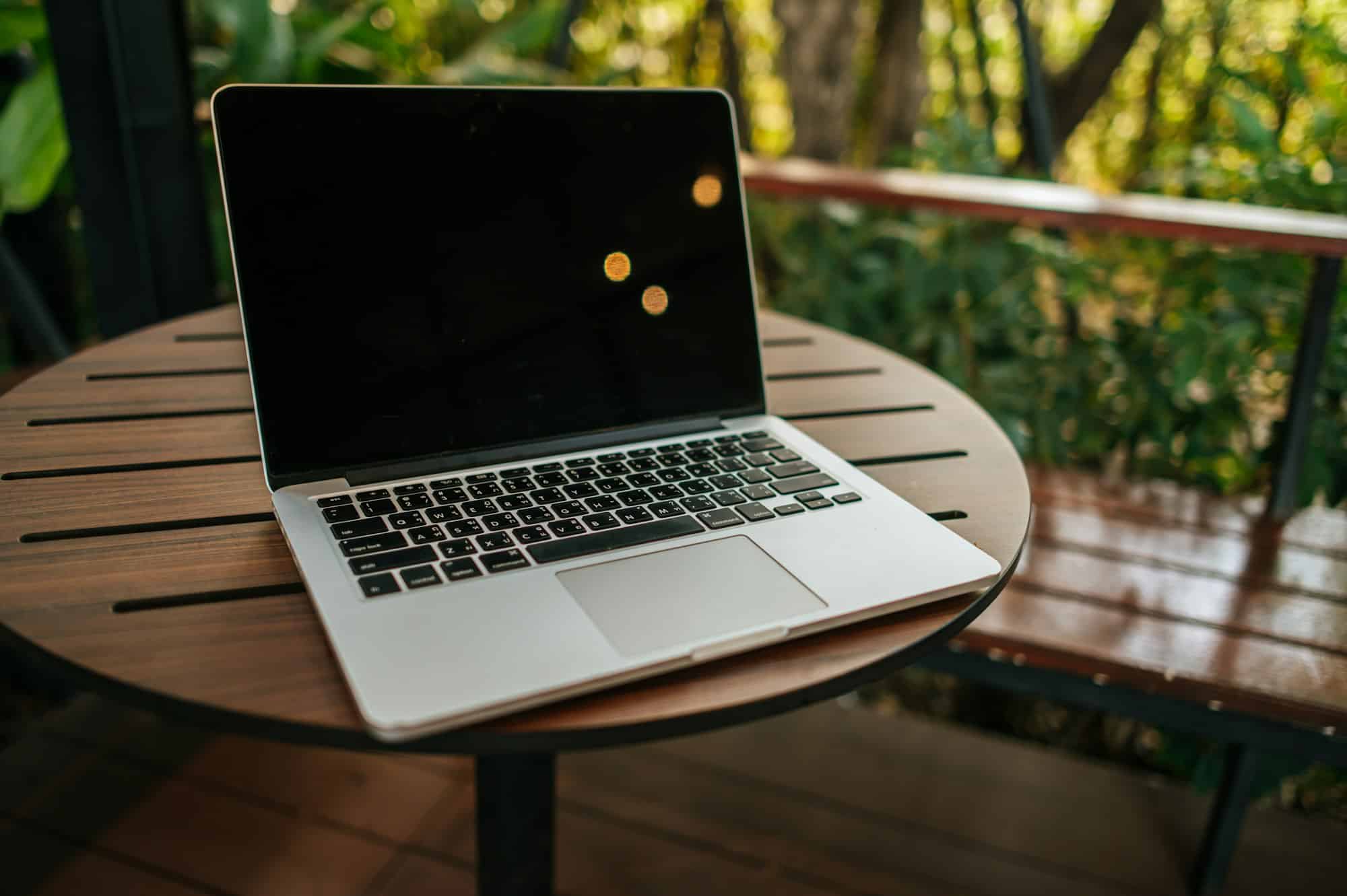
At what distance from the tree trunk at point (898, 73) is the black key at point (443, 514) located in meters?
2.55

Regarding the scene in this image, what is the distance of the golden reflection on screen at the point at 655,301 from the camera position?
3.01 ft

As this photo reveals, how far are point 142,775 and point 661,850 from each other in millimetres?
840

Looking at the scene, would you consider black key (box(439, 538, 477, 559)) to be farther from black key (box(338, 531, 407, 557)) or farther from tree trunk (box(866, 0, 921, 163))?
tree trunk (box(866, 0, 921, 163))

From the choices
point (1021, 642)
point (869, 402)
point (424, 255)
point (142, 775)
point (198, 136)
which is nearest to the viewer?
point (424, 255)

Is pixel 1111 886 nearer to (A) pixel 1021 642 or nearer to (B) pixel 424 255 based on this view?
Result: (A) pixel 1021 642

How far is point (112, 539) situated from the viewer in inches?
28.3

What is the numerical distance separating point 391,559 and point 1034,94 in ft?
6.91

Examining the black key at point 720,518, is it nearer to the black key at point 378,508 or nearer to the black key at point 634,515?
the black key at point 634,515

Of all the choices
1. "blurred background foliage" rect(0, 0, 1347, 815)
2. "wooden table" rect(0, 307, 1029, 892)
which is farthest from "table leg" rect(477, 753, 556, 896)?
"blurred background foliage" rect(0, 0, 1347, 815)

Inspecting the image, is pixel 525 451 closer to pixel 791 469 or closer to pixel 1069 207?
Answer: pixel 791 469

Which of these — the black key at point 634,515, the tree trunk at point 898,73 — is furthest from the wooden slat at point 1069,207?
the tree trunk at point 898,73

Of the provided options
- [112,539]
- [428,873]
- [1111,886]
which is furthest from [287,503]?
[1111,886]

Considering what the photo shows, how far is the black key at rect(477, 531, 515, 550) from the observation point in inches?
27.3

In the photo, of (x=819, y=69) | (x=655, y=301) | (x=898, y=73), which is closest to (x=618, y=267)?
(x=655, y=301)
